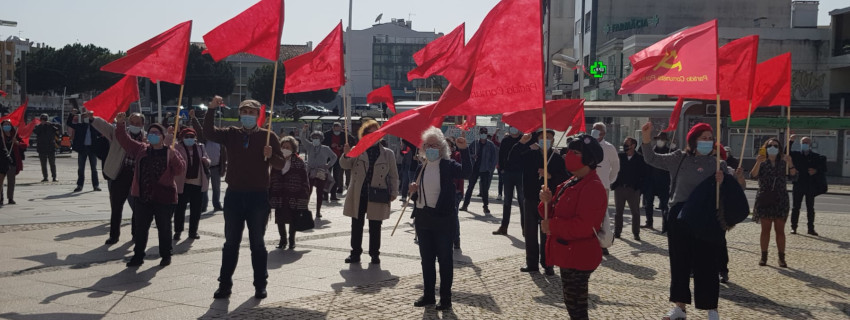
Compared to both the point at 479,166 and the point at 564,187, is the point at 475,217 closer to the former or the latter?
the point at 479,166

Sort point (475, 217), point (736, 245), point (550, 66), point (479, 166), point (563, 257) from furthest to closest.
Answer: point (550, 66)
point (479, 166)
point (475, 217)
point (736, 245)
point (563, 257)

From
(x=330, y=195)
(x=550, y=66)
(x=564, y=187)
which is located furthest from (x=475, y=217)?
(x=550, y=66)

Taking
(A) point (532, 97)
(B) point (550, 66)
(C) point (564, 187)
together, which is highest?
(B) point (550, 66)

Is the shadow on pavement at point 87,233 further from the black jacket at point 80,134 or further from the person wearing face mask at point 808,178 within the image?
the person wearing face mask at point 808,178

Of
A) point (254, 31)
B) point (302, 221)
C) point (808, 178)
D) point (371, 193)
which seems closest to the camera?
point (254, 31)

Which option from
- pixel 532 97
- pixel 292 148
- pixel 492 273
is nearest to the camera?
pixel 532 97

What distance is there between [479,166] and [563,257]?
14219 mm

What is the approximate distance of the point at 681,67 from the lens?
8859 mm

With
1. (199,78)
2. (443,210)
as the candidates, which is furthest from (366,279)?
(199,78)

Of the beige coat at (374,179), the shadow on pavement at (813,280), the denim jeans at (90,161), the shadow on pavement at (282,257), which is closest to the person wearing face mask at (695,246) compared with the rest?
the shadow on pavement at (813,280)

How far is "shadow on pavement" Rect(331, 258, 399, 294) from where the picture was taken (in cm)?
916

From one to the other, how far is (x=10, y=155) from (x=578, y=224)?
48.0ft

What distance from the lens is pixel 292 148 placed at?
463 inches

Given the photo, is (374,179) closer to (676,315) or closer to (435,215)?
(435,215)
